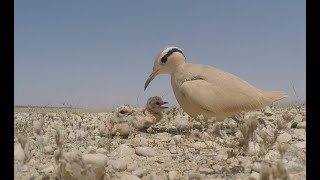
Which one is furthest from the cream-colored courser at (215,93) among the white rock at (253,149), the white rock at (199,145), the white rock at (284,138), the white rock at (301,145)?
the white rock at (253,149)

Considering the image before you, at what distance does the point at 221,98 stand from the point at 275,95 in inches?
38.3

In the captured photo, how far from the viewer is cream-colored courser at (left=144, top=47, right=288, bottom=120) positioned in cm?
508

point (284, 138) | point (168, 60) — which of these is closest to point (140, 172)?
point (284, 138)

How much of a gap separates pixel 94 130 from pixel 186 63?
1857 mm

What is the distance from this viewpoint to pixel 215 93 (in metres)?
5.14

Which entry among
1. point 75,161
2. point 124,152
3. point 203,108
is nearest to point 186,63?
point 203,108

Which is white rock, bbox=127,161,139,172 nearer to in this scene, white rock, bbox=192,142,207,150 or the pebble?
the pebble

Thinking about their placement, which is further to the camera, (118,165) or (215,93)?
(215,93)

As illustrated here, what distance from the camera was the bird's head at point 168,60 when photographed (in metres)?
6.32

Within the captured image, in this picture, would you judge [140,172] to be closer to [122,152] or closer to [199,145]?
[122,152]

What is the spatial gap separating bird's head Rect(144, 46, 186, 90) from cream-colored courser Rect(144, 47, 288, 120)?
351 millimetres

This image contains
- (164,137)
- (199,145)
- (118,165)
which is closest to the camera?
(118,165)

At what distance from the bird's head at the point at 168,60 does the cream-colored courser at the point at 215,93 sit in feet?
1.15
